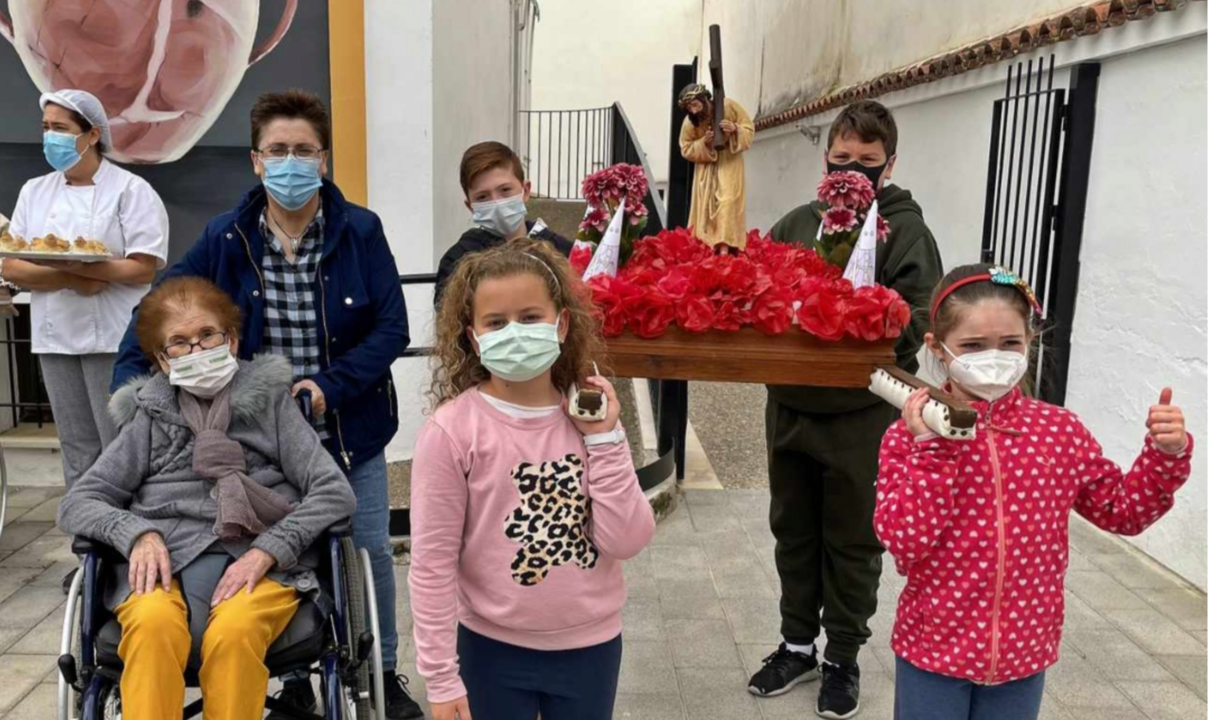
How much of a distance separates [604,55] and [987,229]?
13498 mm

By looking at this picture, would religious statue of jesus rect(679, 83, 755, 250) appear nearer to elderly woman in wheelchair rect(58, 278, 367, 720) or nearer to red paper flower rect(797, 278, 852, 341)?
red paper flower rect(797, 278, 852, 341)

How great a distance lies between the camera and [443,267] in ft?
9.52

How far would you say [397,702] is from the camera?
304 centimetres

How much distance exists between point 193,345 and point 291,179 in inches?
21.8

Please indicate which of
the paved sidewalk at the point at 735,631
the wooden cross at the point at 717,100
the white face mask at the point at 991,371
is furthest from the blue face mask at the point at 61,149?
the white face mask at the point at 991,371

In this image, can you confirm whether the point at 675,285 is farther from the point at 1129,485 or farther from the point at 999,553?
the point at 1129,485

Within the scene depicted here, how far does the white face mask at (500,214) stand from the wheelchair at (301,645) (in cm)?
105

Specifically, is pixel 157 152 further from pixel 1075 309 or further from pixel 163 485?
pixel 1075 309

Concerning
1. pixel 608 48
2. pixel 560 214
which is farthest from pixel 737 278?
pixel 608 48

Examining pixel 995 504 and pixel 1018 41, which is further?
pixel 1018 41

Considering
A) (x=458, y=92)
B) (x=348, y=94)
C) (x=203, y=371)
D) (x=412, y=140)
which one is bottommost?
(x=203, y=371)

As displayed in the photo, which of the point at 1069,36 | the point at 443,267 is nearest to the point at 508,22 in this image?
the point at 1069,36

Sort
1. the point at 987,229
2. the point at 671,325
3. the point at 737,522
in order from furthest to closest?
the point at 987,229 → the point at 737,522 → the point at 671,325

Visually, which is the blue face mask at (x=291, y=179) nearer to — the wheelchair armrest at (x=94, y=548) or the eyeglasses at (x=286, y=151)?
the eyeglasses at (x=286, y=151)
